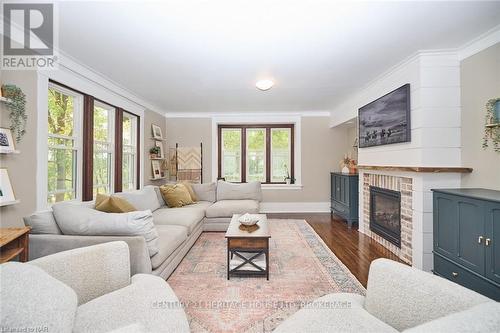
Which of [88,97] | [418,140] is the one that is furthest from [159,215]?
[418,140]

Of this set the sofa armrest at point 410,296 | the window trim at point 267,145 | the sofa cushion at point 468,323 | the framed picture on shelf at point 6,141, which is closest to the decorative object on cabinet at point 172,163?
the window trim at point 267,145

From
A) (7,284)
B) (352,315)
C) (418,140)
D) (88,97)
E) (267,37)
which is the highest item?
(267,37)

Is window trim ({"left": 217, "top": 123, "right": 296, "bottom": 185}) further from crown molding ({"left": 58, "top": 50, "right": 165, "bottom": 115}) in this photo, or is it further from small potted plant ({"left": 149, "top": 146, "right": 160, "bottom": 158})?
crown molding ({"left": 58, "top": 50, "right": 165, "bottom": 115})

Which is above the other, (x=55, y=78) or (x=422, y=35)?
(x=422, y=35)

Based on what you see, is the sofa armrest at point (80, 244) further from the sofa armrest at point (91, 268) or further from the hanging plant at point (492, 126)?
the hanging plant at point (492, 126)

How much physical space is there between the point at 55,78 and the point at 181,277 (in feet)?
8.76

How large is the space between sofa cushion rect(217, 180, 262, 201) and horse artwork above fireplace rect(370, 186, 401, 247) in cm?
228

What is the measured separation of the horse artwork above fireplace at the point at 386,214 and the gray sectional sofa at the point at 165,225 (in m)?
2.00

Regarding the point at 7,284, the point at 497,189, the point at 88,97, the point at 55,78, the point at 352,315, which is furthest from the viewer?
the point at 88,97

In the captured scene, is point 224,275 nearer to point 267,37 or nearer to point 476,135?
point 267,37

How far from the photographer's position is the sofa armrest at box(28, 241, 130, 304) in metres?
1.39

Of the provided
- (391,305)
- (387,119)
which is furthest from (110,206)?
(387,119)

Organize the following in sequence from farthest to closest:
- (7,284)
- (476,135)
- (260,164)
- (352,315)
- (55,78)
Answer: (260,164) → (55,78) → (476,135) → (352,315) → (7,284)

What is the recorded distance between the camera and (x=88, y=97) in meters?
3.34
